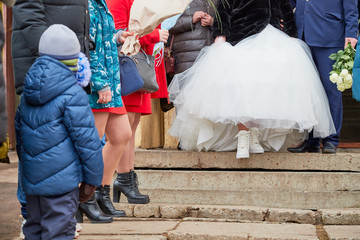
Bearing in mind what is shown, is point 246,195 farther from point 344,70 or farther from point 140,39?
point 140,39

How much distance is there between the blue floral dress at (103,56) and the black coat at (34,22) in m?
0.35

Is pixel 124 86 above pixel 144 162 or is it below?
above

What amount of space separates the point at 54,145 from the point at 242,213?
2.25 meters

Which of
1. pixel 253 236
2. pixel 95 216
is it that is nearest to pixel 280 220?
pixel 253 236

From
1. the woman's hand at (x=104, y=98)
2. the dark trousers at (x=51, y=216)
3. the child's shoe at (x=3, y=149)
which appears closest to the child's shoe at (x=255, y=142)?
the woman's hand at (x=104, y=98)

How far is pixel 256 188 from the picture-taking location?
18.9 feet

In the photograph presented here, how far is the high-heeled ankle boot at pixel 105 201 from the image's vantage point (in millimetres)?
4684

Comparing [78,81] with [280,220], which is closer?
[78,81]

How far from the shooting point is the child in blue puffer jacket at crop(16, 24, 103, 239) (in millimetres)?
3393

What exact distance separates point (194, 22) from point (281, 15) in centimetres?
86

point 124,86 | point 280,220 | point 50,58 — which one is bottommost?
point 280,220

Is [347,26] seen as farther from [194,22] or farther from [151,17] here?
[151,17]

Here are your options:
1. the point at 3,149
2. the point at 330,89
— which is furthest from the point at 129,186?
the point at 3,149

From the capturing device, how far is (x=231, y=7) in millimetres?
6395
